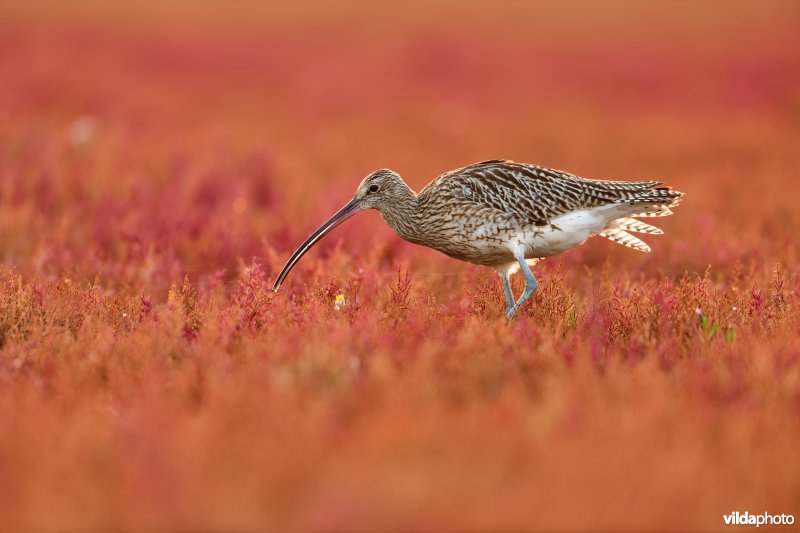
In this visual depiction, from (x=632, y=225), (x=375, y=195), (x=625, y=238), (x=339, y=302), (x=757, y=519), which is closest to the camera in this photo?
(x=757, y=519)

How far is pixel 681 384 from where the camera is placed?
4570 mm

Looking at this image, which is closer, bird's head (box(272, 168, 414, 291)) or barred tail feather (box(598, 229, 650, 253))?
bird's head (box(272, 168, 414, 291))

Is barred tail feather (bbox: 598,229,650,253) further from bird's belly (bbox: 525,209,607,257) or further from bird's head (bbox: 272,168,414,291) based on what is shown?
bird's head (bbox: 272,168,414,291)

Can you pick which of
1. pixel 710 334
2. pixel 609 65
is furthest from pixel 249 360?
pixel 609 65

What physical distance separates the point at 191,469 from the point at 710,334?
119 inches

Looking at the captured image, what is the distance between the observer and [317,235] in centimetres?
689

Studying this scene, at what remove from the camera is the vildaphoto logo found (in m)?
3.45

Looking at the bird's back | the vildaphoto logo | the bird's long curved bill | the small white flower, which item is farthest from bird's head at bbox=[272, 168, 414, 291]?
the vildaphoto logo

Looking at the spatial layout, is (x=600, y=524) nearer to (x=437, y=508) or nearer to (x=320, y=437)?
(x=437, y=508)

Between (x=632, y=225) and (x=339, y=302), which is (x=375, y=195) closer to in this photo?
(x=339, y=302)

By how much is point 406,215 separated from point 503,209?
0.70 meters

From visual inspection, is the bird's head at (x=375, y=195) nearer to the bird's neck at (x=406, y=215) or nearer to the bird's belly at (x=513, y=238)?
the bird's neck at (x=406, y=215)

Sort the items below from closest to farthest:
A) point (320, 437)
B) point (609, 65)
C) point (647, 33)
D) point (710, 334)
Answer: point (320, 437), point (710, 334), point (609, 65), point (647, 33)

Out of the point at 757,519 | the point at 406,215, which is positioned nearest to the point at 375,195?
the point at 406,215
